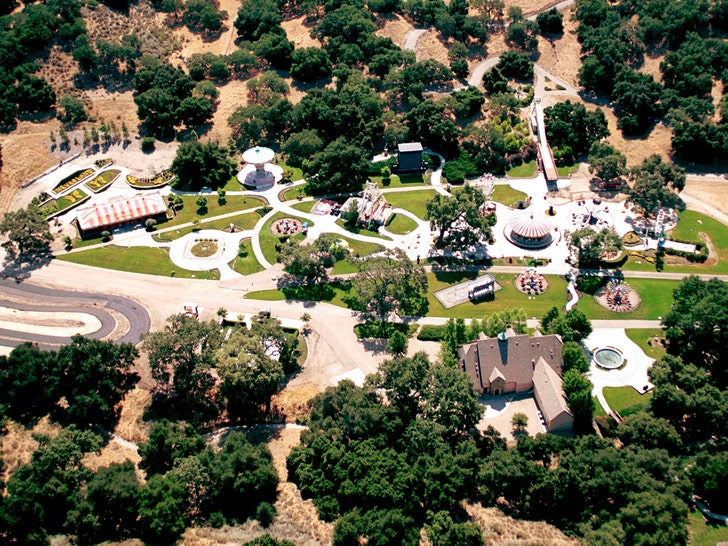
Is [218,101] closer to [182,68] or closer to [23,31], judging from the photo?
[182,68]

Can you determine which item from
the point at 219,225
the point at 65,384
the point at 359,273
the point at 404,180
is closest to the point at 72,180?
the point at 219,225

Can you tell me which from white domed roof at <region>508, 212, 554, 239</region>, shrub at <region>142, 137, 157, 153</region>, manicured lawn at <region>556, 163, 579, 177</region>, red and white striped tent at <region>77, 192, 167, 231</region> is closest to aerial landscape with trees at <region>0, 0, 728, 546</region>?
manicured lawn at <region>556, 163, 579, 177</region>

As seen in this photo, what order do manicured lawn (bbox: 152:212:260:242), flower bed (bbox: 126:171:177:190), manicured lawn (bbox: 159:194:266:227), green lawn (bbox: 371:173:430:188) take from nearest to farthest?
manicured lawn (bbox: 152:212:260:242) → manicured lawn (bbox: 159:194:266:227) → flower bed (bbox: 126:171:177:190) → green lawn (bbox: 371:173:430:188)

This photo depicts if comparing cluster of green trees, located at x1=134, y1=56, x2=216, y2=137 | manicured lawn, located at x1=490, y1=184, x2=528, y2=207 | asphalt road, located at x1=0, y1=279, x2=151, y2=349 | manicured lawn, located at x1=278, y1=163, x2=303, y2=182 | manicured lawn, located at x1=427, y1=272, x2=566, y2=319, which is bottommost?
manicured lawn, located at x1=427, y1=272, x2=566, y2=319

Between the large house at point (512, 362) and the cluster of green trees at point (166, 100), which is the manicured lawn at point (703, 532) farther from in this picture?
the cluster of green trees at point (166, 100)

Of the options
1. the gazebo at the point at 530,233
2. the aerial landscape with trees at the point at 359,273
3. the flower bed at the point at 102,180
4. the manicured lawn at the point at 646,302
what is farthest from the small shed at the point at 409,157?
the flower bed at the point at 102,180

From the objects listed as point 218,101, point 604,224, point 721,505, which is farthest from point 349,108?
point 721,505

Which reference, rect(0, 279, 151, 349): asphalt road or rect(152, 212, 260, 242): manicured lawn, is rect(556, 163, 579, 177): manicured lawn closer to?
rect(152, 212, 260, 242): manicured lawn
